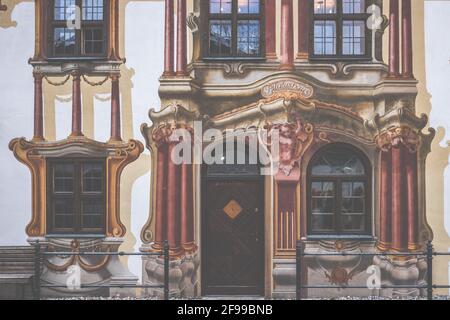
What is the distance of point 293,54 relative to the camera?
1138 centimetres

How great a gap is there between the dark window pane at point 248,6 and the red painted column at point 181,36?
1102 millimetres

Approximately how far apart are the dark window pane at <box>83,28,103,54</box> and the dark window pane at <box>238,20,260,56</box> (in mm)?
2738

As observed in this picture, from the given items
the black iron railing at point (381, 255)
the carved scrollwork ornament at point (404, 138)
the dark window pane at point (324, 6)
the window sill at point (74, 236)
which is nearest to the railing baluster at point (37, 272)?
the window sill at point (74, 236)

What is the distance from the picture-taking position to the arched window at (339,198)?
11.3m

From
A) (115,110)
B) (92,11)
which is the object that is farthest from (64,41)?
(115,110)

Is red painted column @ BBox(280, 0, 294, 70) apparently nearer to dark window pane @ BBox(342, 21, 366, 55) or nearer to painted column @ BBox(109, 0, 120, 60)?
dark window pane @ BBox(342, 21, 366, 55)

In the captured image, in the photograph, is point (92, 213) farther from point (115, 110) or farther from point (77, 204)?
point (115, 110)

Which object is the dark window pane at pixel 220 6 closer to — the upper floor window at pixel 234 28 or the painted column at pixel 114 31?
the upper floor window at pixel 234 28

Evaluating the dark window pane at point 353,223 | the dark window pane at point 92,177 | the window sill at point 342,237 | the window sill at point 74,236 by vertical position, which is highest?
the dark window pane at point 92,177

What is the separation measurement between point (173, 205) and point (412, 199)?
4.55 metres

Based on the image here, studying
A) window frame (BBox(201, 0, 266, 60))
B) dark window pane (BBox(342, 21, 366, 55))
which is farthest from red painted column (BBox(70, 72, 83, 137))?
dark window pane (BBox(342, 21, 366, 55))

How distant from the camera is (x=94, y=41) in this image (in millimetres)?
11578

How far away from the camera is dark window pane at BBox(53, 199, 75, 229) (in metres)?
11.4
